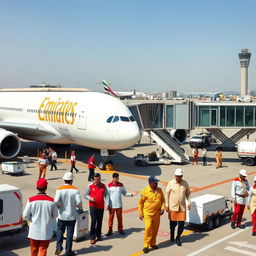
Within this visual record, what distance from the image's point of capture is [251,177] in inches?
896

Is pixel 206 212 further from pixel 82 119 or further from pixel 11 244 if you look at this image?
pixel 82 119

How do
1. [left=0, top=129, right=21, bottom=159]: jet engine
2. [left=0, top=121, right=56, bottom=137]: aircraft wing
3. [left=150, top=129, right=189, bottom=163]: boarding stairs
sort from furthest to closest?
[left=0, top=121, right=56, bottom=137]: aircraft wing
[left=150, top=129, right=189, bottom=163]: boarding stairs
[left=0, top=129, right=21, bottom=159]: jet engine

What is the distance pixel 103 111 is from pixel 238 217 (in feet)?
41.4

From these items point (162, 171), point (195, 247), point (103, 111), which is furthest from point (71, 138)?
point (195, 247)

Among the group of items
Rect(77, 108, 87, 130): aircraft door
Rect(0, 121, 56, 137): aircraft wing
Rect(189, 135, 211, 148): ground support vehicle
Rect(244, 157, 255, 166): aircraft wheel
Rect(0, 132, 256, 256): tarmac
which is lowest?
Rect(0, 132, 256, 256): tarmac

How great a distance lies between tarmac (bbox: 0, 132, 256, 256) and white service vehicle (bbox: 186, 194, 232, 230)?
0.97 ft

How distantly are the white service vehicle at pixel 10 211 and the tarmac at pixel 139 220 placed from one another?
617 mm

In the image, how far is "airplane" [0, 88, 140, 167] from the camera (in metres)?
22.6

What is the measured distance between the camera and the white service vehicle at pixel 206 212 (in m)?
12.3

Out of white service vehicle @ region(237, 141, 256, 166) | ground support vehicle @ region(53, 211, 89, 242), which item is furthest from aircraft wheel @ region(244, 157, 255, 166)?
ground support vehicle @ region(53, 211, 89, 242)

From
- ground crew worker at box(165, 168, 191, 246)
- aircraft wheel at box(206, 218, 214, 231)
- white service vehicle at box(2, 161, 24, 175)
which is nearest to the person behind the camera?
ground crew worker at box(165, 168, 191, 246)

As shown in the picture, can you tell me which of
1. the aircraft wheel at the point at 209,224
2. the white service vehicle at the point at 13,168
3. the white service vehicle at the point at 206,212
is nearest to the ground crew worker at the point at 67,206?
the white service vehicle at the point at 206,212

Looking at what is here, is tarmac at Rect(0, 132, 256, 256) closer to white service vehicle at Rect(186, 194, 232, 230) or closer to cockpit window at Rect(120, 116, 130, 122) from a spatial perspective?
white service vehicle at Rect(186, 194, 232, 230)

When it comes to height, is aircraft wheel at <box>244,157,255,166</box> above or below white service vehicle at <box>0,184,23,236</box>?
below
